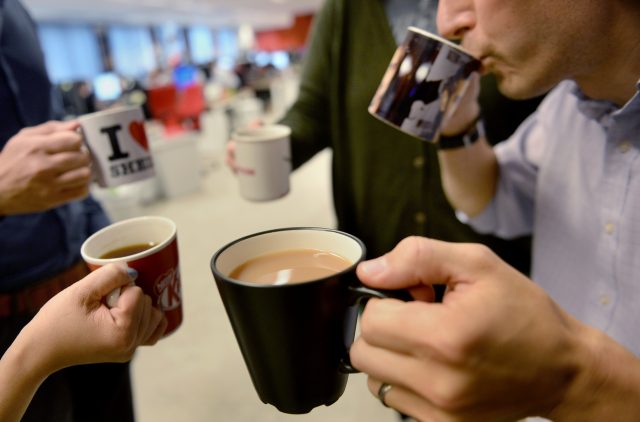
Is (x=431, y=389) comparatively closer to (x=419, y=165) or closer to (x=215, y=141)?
(x=419, y=165)

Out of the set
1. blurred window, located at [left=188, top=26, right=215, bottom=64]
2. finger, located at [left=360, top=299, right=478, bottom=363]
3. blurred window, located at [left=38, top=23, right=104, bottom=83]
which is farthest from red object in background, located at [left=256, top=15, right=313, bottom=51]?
finger, located at [left=360, top=299, right=478, bottom=363]

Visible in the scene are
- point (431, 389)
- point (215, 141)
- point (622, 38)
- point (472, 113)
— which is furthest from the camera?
point (215, 141)

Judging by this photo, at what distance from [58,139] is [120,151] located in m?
0.10

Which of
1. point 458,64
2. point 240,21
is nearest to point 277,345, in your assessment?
point 458,64

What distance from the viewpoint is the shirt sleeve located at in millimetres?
869

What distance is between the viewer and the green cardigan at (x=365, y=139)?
3.40ft

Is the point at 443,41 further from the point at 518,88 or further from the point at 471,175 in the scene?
the point at 471,175

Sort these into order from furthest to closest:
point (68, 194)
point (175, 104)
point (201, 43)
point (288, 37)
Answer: point (288, 37)
point (201, 43)
point (175, 104)
point (68, 194)

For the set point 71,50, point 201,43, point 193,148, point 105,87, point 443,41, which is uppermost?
point 443,41

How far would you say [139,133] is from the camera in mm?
766

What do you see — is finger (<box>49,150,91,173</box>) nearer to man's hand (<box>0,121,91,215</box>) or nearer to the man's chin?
man's hand (<box>0,121,91,215</box>)

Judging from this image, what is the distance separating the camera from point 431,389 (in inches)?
13.2

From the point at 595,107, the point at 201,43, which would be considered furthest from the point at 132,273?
the point at 201,43

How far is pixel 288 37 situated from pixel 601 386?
2272cm
